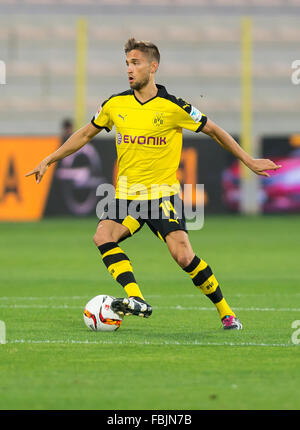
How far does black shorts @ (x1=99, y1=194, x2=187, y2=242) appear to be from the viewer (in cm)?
838

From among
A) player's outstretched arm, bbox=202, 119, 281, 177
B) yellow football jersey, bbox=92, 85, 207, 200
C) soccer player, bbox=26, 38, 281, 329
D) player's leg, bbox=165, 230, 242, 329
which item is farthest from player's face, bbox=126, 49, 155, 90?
player's leg, bbox=165, 230, 242, 329

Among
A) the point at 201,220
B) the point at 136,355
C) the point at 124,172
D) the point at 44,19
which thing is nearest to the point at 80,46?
the point at 44,19

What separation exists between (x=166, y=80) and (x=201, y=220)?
10430mm

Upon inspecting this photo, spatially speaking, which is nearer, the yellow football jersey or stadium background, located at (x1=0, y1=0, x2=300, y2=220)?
the yellow football jersey

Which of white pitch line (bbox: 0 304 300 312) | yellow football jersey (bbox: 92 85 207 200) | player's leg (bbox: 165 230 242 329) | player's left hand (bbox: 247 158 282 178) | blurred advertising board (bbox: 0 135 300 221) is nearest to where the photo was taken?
player's left hand (bbox: 247 158 282 178)

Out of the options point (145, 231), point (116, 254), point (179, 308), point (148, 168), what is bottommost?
point (145, 231)

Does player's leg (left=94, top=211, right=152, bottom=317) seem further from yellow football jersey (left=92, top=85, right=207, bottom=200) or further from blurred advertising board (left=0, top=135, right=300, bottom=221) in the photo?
blurred advertising board (left=0, top=135, right=300, bottom=221)

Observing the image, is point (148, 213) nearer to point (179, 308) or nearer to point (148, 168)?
point (148, 168)

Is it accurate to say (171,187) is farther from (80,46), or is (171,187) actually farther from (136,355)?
(80,46)

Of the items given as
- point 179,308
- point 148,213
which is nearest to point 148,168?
point 148,213

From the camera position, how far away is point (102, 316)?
821 centimetres

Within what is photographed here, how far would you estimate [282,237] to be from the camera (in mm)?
18500

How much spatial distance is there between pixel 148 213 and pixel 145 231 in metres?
12.2

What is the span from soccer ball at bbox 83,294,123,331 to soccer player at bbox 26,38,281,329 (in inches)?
8.5
